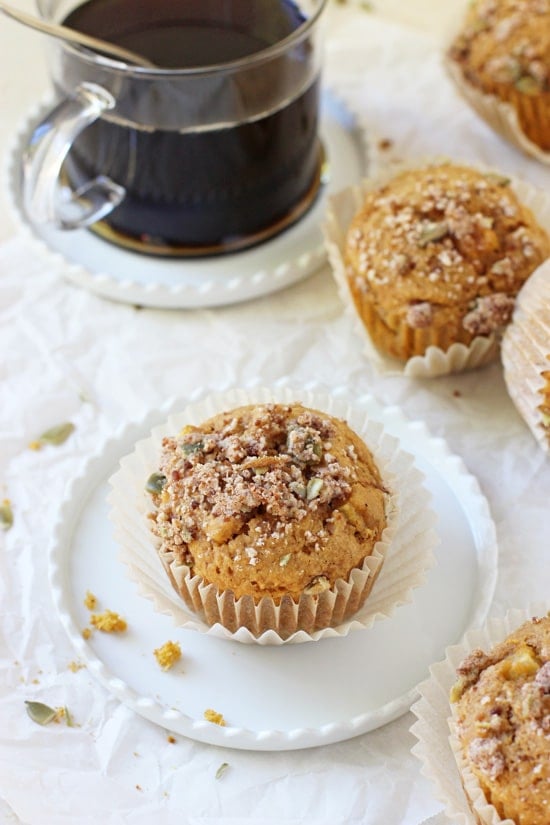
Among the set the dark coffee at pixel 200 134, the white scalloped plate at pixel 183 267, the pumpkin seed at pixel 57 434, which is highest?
the dark coffee at pixel 200 134

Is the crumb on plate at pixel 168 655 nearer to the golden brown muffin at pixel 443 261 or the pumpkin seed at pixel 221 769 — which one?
the pumpkin seed at pixel 221 769

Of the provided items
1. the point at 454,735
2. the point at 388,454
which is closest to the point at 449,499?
the point at 388,454

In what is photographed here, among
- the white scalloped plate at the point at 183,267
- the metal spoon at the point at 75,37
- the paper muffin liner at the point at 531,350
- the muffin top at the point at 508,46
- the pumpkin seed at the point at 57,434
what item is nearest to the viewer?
the paper muffin liner at the point at 531,350

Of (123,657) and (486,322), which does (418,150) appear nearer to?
(486,322)

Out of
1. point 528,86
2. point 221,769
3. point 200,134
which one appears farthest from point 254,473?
point 528,86

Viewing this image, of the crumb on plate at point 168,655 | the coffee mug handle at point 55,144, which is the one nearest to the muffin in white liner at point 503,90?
the coffee mug handle at point 55,144

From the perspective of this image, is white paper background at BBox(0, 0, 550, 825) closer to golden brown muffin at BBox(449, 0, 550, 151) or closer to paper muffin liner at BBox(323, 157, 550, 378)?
paper muffin liner at BBox(323, 157, 550, 378)

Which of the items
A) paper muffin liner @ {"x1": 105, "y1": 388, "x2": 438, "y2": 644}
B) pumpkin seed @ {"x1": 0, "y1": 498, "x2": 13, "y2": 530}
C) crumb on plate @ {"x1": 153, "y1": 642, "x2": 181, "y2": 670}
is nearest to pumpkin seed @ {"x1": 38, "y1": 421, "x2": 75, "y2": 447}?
pumpkin seed @ {"x1": 0, "y1": 498, "x2": 13, "y2": 530}
